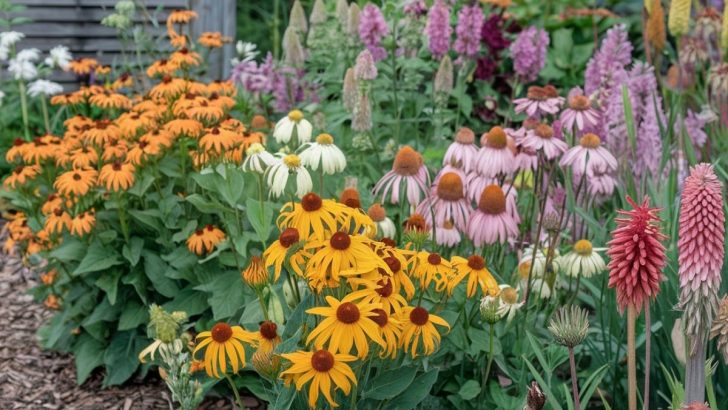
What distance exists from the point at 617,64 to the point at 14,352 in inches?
95.8

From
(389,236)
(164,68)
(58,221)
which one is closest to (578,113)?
(389,236)

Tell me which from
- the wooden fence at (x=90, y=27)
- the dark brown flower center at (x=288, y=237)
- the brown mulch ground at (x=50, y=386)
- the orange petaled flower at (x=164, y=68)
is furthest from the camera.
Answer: the wooden fence at (x=90, y=27)

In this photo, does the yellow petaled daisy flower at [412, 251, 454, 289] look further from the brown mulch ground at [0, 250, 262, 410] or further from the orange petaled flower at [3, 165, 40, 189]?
the orange petaled flower at [3, 165, 40, 189]

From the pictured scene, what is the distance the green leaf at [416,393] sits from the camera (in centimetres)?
203

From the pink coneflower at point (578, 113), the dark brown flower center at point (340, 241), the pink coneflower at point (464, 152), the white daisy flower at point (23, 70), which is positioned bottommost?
the white daisy flower at point (23, 70)

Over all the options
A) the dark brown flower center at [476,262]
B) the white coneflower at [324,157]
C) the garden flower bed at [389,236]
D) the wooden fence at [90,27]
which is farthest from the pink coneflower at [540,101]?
the wooden fence at [90,27]

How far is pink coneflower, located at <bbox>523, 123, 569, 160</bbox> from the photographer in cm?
242

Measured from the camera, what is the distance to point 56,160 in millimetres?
3201

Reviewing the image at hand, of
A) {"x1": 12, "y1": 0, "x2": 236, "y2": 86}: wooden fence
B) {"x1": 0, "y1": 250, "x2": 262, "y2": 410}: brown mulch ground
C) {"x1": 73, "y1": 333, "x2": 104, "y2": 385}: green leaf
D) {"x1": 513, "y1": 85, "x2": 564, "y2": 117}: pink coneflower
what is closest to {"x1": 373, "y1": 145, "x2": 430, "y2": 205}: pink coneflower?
{"x1": 513, "y1": 85, "x2": 564, "y2": 117}: pink coneflower

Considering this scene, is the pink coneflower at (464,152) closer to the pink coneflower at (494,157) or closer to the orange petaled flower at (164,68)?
the pink coneflower at (494,157)

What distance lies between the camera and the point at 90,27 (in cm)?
591

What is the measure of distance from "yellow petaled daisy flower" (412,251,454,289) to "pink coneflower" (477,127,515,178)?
49cm

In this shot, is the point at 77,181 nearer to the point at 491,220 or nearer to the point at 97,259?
the point at 97,259

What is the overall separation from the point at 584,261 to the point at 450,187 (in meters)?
0.39
